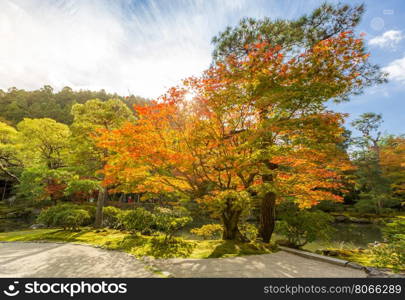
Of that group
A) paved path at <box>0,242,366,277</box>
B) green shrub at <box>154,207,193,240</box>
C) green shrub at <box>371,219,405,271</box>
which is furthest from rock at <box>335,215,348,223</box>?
green shrub at <box>154,207,193,240</box>

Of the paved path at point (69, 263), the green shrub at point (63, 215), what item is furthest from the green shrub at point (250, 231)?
the green shrub at point (63, 215)

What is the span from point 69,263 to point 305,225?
6.38 metres

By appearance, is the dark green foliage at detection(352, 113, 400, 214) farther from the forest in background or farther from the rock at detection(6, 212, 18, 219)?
the rock at detection(6, 212, 18, 219)

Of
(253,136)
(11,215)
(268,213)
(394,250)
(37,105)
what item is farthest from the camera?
(37,105)

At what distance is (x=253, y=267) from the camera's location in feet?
13.7

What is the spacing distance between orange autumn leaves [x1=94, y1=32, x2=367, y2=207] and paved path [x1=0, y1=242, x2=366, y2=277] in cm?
183

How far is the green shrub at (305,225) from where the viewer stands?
247 inches

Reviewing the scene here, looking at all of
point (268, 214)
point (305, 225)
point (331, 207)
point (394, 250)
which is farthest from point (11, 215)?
point (331, 207)

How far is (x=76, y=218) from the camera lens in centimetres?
844

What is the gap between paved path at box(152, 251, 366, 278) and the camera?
379 centimetres

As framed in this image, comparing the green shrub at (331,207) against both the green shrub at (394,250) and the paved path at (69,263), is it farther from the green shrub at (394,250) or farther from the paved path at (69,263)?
the paved path at (69,263)

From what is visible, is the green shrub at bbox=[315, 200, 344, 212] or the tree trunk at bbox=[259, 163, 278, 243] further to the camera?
the green shrub at bbox=[315, 200, 344, 212]

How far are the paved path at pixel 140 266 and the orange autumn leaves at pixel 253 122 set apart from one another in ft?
6.00

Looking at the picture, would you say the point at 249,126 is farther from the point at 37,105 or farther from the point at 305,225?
the point at 37,105
